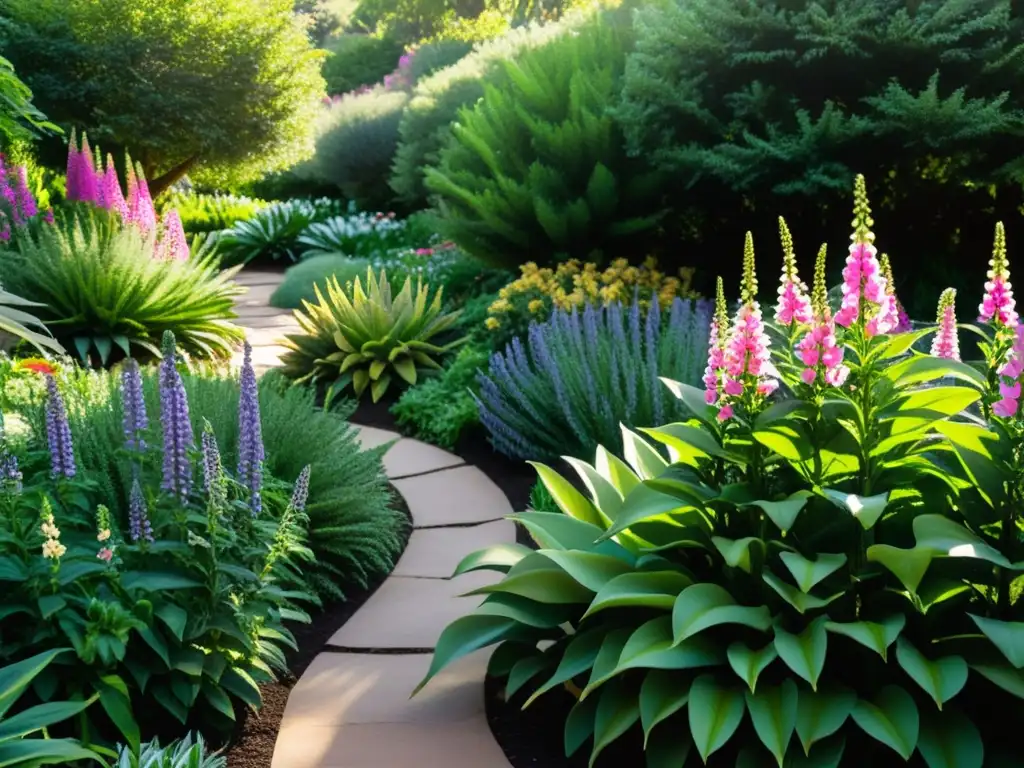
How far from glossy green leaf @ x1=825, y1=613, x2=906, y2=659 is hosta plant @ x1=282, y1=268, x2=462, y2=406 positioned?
170 inches

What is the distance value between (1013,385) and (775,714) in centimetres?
90

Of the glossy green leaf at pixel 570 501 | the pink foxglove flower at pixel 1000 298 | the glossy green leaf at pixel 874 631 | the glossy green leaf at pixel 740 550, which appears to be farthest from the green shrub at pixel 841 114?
the glossy green leaf at pixel 874 631

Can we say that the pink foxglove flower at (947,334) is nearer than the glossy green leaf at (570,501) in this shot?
Yes

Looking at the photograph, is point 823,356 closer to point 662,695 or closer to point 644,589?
point 644,589

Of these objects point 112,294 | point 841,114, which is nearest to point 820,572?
point 841,114

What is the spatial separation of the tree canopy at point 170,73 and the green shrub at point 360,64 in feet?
50.2

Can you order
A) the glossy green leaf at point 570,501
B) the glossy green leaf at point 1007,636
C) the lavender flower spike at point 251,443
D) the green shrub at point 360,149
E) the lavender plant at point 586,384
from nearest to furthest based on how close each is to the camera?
the glossy green leaf at point 1007,636 → the lavender flower spike at point 251,443 → the glossy green leaf at point 570,501 → the lavender plant at point 586,384 → the green shrub at point 360,149

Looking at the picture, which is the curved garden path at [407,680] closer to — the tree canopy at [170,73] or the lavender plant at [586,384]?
the lavender plant at [586,384]

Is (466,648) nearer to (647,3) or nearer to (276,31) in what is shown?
(647,3)

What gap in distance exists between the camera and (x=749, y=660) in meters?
2.30

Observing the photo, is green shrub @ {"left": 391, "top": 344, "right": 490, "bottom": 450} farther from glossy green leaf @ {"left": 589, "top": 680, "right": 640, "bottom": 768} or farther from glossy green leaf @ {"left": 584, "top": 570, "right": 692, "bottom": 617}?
glossy green leaf @ {"left": 589, "top": 680, "right": 640, "bottom": 768}

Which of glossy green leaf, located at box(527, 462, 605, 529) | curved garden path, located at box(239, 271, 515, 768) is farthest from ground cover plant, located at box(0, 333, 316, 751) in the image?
glossy green leaf, located at box(527, 462, 605, 529)

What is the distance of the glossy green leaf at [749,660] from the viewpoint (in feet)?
7.36

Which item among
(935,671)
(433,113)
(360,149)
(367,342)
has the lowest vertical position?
(935,671)
